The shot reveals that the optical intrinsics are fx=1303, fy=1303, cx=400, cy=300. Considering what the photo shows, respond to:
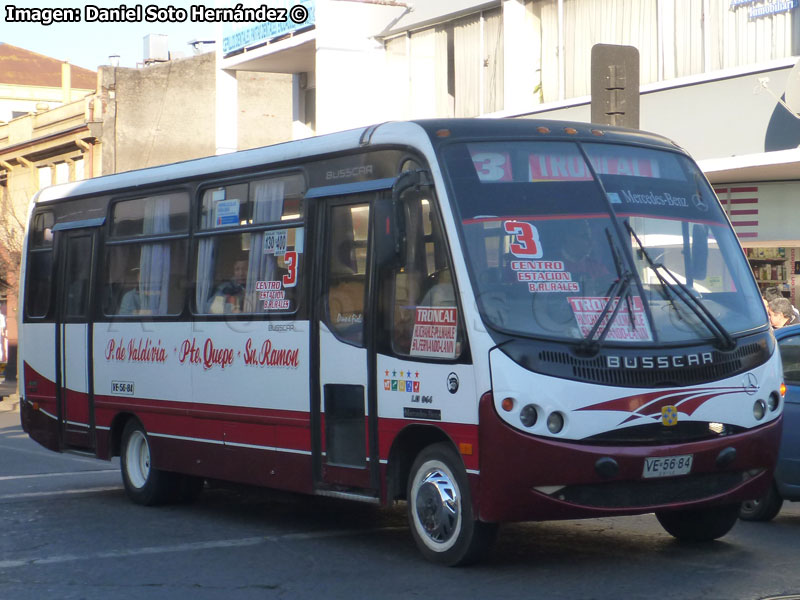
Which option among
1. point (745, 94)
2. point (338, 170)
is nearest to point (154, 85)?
point (745, 94)

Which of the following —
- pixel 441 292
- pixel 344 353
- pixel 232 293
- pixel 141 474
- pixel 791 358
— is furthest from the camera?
pixel 141 474

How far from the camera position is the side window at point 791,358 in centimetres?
944

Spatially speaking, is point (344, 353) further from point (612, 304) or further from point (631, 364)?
point (631, 364)

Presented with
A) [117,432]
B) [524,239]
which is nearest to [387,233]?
[524,239]

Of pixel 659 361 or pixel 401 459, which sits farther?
pixel 401 459

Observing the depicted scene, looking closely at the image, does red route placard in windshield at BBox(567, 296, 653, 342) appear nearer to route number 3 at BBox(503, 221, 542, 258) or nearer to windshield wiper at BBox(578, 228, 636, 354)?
windshield wiper at BBox(578, 228, 636, 354)

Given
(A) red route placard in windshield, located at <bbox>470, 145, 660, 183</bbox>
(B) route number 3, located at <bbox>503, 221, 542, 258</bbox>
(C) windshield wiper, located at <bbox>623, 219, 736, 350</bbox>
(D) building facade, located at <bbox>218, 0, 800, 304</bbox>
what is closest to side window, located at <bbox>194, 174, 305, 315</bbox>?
(A) red route placard in windshield, located at <bbox>470, 145, 660, 183</bbox>

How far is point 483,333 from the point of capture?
7379mm

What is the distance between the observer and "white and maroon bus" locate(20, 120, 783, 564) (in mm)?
7332

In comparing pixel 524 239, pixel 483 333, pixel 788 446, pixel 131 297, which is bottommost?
pixel 788 446

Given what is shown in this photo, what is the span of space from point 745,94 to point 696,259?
1056 centimetres

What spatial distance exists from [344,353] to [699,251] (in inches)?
94.9

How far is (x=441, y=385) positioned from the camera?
773 cm

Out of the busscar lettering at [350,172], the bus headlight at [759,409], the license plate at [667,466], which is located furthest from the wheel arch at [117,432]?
the bus headlight at [759,409]
